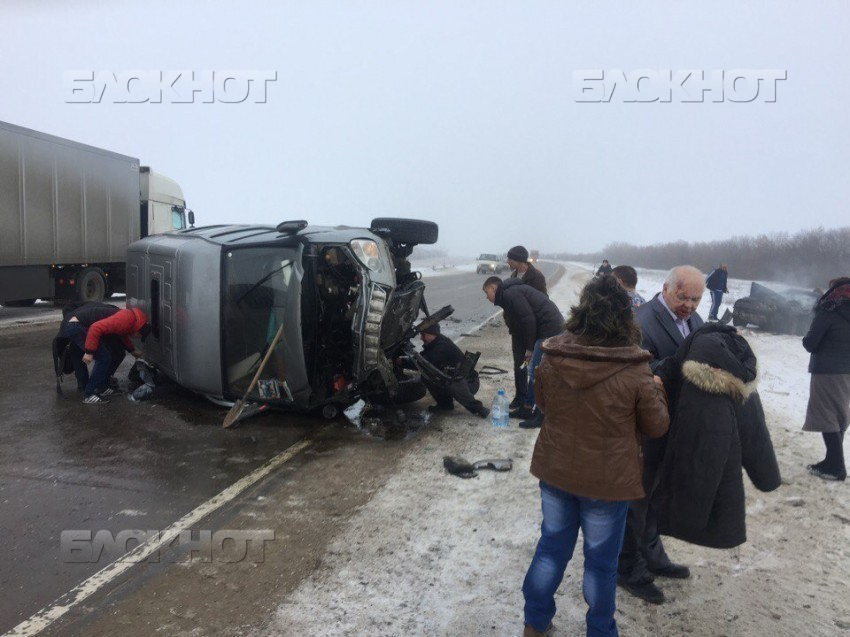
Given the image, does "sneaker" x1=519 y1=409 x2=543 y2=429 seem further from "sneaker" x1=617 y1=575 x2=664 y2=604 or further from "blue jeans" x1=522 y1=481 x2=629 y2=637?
"blue jeans" x1=522 y1=481 x2=629 y2=637

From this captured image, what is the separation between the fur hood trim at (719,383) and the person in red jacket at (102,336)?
609cm

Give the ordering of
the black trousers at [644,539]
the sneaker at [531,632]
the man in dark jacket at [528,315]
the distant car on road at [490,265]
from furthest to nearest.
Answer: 1. the distant car on road at [490,265]
2. the man in dark jacket at [528,315]
3. the black trousers at [644,539]
4. the sneaker at [531,632]

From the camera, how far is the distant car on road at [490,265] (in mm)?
43156

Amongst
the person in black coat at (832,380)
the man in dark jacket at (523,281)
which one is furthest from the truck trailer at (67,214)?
the person in black coat at (832,380)

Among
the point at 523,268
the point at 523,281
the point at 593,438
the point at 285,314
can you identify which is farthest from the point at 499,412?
the point at 593,438

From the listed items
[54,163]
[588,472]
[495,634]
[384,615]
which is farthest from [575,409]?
[54,163]

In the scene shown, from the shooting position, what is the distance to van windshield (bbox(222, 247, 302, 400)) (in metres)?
5.66

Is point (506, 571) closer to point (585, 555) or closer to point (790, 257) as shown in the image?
point (585, 555)

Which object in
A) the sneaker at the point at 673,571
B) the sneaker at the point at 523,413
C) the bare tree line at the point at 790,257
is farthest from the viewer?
the bare tree line at the point at 790,257

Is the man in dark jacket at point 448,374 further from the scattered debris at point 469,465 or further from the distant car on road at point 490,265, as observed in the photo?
the distant car on road at point 490,265

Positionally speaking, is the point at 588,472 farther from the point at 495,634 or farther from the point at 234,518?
the point at 234,518

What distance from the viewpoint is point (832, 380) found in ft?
16.0

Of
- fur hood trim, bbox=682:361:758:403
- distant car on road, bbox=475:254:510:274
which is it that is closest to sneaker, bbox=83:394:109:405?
fur hood trim, bbox=682:361:758:403

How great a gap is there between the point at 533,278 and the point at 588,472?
14.7 ft
